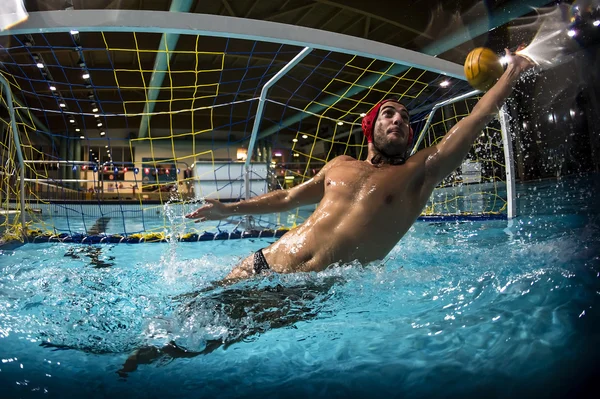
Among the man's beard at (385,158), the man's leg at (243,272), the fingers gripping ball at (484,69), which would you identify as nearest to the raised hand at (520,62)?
the fingers gripping ball at (484,69)

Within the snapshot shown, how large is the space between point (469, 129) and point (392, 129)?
0.43 m

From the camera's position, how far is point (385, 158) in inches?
94.3

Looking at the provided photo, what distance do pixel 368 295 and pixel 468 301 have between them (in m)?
0.47

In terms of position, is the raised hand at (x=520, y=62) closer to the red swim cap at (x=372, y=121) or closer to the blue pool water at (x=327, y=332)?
the red swim cap at (x=372, y=121)

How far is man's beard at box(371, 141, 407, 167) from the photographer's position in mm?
2359

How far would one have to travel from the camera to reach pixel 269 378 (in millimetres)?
1201

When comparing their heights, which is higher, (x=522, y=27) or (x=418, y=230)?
(x=522, y=27)

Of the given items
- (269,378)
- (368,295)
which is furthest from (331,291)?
(269,378)

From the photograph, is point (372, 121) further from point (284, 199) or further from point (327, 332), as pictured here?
point (327, 332)

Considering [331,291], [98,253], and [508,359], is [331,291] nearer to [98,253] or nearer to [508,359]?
[508,359]

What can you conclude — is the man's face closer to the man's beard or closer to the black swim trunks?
the man's beard

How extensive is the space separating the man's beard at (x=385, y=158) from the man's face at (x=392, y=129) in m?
0.01

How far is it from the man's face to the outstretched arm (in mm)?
182

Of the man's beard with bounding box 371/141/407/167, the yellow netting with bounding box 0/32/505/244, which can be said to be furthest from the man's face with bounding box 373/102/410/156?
the yellow netting with bounding box 0/32/505/244
